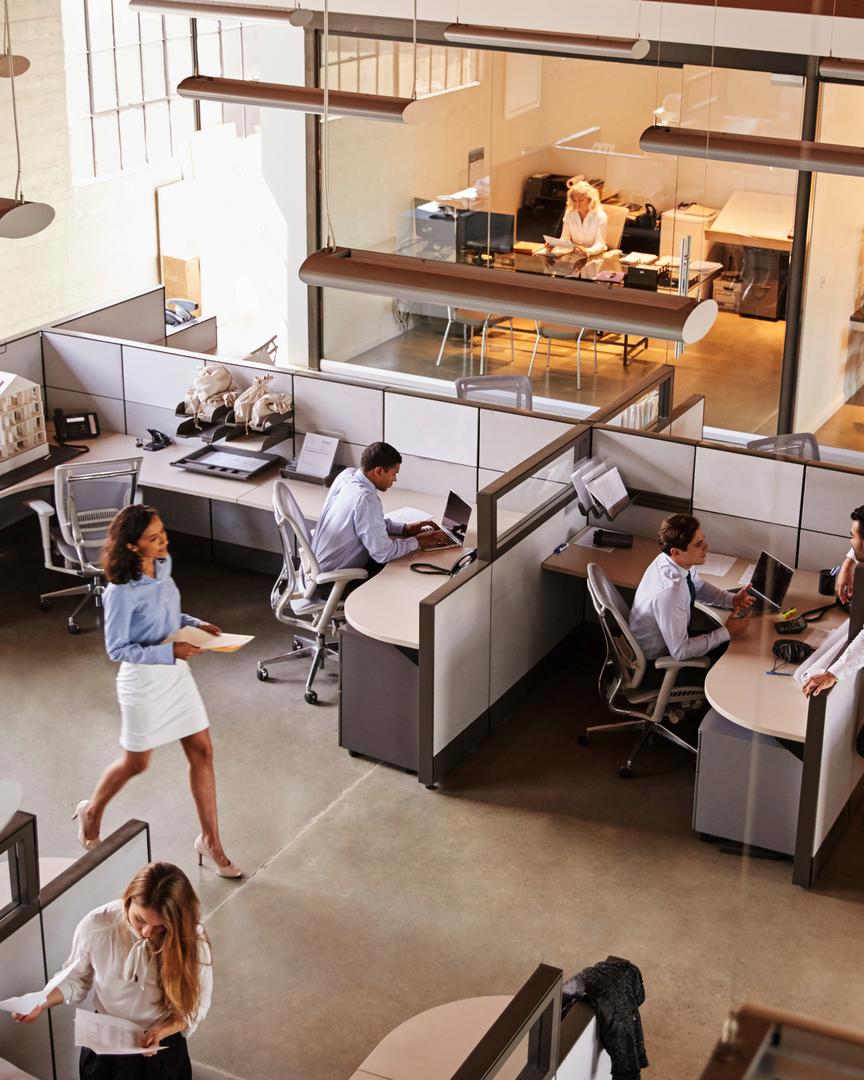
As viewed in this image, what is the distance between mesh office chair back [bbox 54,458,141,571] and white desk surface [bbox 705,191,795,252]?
3956 millimetres

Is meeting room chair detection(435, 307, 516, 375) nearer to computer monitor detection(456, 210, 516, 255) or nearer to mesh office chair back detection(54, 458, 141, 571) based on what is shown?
computer monitor detection(456, 210, 516, 255)

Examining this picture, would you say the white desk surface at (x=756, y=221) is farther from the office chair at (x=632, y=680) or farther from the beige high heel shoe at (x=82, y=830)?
the beige high heel shoe at (x=82, y=830)

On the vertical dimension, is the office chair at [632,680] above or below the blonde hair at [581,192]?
below

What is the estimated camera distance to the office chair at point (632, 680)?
484 centimetres

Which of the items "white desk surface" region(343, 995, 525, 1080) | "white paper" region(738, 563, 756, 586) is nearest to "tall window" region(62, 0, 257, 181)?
"white paper" region(738, 563, 756, 586)

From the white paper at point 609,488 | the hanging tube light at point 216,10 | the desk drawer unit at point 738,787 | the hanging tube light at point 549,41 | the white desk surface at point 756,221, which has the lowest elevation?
the desk drawer unit at point 738,787

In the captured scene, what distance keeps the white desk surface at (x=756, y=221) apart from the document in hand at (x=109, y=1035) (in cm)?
614

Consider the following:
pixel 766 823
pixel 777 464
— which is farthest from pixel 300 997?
pixel 777 464

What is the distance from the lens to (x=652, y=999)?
13.1ft

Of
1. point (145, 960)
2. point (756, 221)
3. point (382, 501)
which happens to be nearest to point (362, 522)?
point (382, 501)

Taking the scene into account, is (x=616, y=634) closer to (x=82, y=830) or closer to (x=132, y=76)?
(x=82, y=830)

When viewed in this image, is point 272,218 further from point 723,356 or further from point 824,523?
point 824,523

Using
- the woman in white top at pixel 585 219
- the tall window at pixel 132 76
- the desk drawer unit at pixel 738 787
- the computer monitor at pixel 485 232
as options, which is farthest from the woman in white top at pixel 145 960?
the tall window at pixel 132 76

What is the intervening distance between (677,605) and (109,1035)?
2.53 metres
